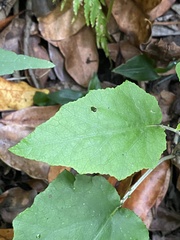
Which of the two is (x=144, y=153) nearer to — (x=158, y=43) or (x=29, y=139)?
(x=29, y=139)

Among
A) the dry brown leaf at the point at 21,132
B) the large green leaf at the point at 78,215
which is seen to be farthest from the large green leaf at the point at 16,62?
the dry brown leaf at the point at 21,132

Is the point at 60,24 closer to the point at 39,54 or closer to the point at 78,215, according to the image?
the point at 39,54

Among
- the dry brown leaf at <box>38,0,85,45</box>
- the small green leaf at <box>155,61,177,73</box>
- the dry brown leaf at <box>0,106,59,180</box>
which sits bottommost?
the dry brown leaf at <box>0,106,59,180</box>

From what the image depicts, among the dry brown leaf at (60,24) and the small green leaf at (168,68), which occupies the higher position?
the dry brown leaf at (60,24)

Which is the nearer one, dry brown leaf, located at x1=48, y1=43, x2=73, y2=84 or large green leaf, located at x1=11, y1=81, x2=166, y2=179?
large green leaf, located at x1=11, y1=81, x2=166, y2=179

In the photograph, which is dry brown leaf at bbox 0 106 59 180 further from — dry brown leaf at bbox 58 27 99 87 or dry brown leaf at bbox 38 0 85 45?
dry brown leaf at bbox 38 0 85 45

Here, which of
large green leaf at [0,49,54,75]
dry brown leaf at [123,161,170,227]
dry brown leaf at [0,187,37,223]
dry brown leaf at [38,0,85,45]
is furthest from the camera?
dry brown leaf at [38,0,85,45]

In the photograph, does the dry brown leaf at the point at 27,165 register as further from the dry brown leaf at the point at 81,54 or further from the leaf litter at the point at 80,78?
the dry brown leaf at the point at 81,54

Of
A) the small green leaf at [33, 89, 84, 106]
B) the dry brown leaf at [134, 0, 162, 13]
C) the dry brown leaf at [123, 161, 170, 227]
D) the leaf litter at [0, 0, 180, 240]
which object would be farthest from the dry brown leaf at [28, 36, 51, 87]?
the dry brown leaf at [123, 161, 170, 227]
